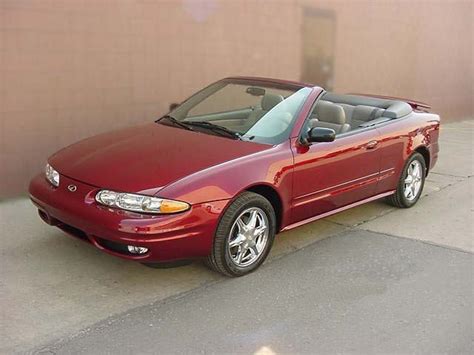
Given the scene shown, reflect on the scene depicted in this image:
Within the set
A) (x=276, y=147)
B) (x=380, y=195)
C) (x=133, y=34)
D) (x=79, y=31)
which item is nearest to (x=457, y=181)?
(x=380, y=195)

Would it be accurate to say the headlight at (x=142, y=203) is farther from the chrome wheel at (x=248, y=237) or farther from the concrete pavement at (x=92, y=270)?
the concrete pavement at (x=92, y=270)

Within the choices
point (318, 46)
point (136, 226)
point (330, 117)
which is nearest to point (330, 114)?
point (330, 117)

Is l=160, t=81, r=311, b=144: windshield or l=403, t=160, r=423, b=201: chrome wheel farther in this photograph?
l=403, t=160, r=423, b=201: chrome wheel

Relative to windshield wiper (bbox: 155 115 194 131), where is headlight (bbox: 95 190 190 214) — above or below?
below

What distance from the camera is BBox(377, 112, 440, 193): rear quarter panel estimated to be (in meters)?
5.55

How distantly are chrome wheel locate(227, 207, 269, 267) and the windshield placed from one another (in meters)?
0.66

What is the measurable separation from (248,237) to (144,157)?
38.5 inches

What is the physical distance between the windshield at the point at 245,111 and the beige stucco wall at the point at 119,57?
1.56m

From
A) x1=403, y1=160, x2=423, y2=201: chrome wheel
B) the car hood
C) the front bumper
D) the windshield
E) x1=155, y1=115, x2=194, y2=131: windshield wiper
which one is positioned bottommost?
x1=403, y1=160, x2=423, y2=201: chrome wheel

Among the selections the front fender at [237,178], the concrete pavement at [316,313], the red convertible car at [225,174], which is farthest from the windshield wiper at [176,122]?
the concrete pavement at [316,313]

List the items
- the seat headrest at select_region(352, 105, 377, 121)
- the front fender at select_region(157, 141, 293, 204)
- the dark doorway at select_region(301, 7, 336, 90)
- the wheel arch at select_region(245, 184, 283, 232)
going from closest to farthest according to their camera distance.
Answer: the front fender at select_region(157, 141, 293, 204) < the wheel arch at select_region(245, 184, 283, 232) < the seat headrest at select_region(352, 105, 377, 121) < the dark doorway at select_region(301, 7, 336, 90)

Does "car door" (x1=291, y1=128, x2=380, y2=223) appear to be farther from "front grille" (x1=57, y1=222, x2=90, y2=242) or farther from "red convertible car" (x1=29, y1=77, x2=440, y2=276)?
"front grille" (x1=57, y1=222, x2=90, y2=242)

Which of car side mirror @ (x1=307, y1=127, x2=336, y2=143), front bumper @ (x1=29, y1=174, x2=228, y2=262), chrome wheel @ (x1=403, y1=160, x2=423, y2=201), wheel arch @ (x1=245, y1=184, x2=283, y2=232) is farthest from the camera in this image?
chrome wheel @ (x1=403, y1=160, x2=423, y2=201)

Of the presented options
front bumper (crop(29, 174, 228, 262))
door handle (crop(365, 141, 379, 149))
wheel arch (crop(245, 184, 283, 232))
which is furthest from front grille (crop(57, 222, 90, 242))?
door handle (crop(365, 141, 379, 149))
